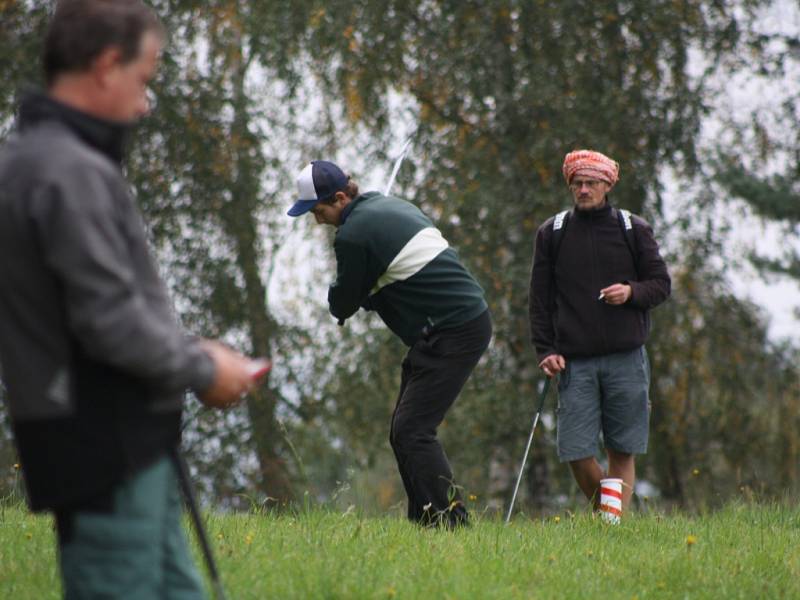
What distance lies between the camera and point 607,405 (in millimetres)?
6344

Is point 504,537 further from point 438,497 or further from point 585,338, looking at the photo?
point 585,338

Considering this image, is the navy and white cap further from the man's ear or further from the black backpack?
the man's ear

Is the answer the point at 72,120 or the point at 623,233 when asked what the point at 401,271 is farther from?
the point at 72,120

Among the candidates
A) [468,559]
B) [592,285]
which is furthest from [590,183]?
[468,559]

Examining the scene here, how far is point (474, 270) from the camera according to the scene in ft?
38.7

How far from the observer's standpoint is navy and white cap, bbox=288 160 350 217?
19.2 feet

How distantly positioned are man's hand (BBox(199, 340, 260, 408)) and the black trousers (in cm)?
302

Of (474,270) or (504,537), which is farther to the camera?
(474,270)

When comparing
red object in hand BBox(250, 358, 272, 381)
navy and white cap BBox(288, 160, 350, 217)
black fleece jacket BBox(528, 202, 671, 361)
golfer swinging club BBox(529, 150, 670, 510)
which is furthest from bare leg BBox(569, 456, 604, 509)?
red object in hand BBox(250, 358, 272, 381)

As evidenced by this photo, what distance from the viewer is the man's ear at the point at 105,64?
2.49 m

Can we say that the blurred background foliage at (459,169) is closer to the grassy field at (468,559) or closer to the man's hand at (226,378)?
the grassy field at (468,559)

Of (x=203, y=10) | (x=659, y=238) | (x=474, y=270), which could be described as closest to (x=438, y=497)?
(x=474, y=270)

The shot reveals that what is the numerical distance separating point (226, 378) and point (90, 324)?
1.17 ft

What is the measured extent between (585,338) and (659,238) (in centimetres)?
621
